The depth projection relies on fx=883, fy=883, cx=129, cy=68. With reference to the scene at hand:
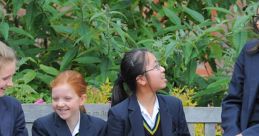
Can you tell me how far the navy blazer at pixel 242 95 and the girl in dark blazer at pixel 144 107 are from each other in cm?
41

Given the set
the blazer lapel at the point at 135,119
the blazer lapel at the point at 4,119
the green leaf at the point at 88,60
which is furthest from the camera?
the green leaf at the point at 88,60

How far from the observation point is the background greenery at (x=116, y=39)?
6.12 m

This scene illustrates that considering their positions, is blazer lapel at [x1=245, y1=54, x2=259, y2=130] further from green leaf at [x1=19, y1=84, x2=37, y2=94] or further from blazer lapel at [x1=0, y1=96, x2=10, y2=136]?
green leaf at [x1=19, y1=84, x2=37, y2=94]

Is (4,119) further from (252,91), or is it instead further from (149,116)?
(252,91)

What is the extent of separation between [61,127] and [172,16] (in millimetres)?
1440

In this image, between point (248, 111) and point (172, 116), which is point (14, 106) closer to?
point (172, 116)

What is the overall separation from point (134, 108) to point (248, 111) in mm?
747

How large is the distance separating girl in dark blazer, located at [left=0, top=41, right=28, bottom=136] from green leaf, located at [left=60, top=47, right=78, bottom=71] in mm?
943

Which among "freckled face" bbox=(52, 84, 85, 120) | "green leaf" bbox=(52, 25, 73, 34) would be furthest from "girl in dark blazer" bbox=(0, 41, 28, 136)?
"green leaf" bbox=(52, 25, 73, 34)

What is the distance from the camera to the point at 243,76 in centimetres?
514

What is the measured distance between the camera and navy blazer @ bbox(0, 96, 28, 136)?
5281mm

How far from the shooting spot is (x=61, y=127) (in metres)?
5.47

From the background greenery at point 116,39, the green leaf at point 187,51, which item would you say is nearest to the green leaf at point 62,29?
the background greenery at point 116,39

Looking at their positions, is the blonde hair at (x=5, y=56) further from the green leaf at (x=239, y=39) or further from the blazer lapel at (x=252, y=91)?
the green leaf at (x=239, y=39)
